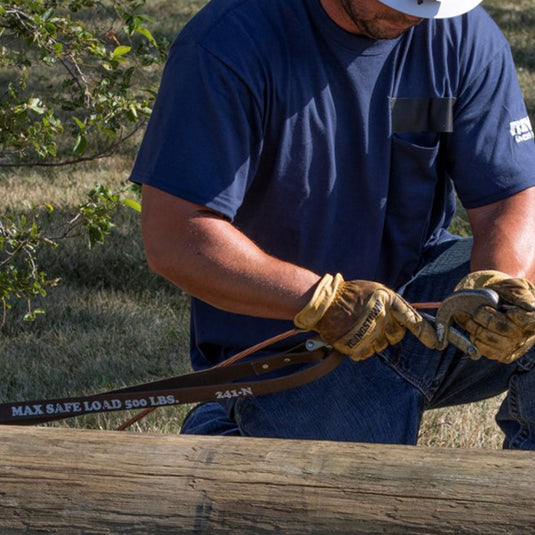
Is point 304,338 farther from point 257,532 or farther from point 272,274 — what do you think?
point 257,532

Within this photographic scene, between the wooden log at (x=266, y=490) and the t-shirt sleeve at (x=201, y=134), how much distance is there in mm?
772

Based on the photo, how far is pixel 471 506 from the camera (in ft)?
5.88

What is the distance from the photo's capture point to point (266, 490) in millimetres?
1827

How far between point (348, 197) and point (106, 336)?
2.05m

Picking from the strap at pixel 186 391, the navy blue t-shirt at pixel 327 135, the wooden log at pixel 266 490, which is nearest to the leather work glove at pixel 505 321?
the strap at pixel 186 391

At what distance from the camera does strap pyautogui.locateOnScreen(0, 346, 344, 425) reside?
2.51 m

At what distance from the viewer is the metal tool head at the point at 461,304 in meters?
2.38

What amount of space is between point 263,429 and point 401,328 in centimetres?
53

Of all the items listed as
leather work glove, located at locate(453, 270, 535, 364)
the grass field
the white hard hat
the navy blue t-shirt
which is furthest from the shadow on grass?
leather work glove, located at locate(453, 270, 535, 364)

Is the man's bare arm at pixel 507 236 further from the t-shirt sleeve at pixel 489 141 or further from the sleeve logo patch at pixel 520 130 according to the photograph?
the sleeve logo patch at pixel 520 130

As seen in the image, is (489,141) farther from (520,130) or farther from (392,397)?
(392,397)

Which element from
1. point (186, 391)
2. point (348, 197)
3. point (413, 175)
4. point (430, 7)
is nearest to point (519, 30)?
point (413, 175)

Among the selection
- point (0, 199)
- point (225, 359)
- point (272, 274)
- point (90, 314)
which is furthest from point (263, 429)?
point (0, 199)

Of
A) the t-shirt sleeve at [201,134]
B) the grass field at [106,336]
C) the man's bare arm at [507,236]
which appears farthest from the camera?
the grass field at [106,336]
